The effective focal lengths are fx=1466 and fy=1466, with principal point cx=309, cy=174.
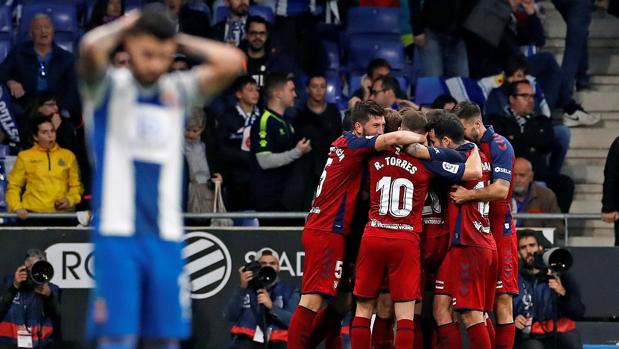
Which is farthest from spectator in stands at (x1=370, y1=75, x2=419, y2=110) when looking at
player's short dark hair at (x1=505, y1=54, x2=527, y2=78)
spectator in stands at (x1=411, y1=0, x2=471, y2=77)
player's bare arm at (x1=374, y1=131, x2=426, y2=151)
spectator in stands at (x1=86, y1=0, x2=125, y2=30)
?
player's bare arm at (x1=374, y1=131, x2=426, y2=151)

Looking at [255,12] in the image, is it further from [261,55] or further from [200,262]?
[200,262]

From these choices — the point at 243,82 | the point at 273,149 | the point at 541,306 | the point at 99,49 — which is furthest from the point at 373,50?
the point at 99,49

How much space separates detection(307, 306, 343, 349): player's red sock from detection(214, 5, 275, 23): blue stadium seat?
232 inches

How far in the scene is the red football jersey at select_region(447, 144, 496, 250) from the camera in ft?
36.8

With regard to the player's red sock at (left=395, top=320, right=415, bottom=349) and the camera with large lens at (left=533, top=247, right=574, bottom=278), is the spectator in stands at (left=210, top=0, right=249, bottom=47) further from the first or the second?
the player's red sock at (left=395, top=320, right=415, bottom=349)

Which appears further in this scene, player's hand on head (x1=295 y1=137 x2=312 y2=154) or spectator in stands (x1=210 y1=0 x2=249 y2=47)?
spectator in stands (x1=210 y1=0 x2=249 y2=47)

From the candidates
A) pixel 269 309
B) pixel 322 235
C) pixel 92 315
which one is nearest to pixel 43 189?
pixel 269 309

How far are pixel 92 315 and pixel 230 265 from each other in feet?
24.4

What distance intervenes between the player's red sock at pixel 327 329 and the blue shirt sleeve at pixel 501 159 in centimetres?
167

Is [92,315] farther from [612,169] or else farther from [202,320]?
[612,169]

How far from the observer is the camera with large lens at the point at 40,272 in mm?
13297

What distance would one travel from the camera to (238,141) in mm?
15008

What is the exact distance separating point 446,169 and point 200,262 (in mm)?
4090

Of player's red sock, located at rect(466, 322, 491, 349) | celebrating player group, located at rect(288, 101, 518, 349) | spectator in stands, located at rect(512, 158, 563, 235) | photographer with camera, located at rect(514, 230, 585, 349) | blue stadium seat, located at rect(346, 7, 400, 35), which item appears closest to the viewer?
celebrating player group, located at rect(288, 101, 518, 349)
